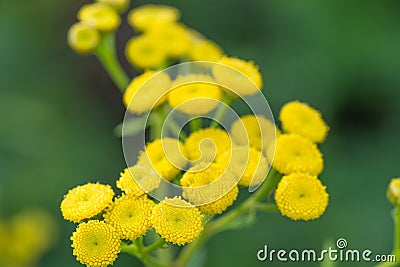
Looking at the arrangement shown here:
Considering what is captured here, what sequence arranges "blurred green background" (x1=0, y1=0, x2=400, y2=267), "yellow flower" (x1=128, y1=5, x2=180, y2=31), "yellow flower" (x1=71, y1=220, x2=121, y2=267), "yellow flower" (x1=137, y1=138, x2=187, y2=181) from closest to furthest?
"yellow flower" (x1=71, y1=220, x2=121, y2=267)
"yellow flower" (x1=137, y1=138, x2=187, y2=181)
"yellow flower" (x1=128, y1=5, x2=180, y2=31)
"blurred green background" (x1=0, y1=0, x2=400, y2=267)

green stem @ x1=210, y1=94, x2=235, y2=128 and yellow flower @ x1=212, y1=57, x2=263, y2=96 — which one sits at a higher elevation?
yellow flower @ x1=212, y1=57, x2=263, y2=96

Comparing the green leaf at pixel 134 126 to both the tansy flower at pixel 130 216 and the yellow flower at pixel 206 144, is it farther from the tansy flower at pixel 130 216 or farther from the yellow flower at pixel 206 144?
the tansy flower at pixel 130 216

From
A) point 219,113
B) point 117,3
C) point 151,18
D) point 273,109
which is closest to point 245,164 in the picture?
point 219,113

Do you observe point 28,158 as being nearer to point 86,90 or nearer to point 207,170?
point 86,90

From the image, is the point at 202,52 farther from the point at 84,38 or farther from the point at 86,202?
the point at 86,202

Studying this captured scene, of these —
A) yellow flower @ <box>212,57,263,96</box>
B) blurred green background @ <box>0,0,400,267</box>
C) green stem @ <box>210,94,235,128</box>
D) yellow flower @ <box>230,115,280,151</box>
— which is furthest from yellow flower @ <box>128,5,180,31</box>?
blurred green background @ <box>0,0,400,267</box>

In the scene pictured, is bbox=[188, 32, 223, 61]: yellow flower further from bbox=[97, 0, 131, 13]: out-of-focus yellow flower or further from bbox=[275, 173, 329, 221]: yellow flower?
bbox=[275, 173, 329, 221]: yellow flower

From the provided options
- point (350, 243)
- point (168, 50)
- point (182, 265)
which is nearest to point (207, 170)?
point (182, 265)

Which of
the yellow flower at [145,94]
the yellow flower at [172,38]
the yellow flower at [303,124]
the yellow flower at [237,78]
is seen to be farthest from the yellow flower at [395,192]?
the yellow flower at [172,38]

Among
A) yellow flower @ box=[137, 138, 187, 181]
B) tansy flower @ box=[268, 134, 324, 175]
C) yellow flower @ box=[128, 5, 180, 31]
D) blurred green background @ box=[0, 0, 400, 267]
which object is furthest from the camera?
blurred green background @ box=[0, 0, 400, 267]
